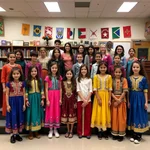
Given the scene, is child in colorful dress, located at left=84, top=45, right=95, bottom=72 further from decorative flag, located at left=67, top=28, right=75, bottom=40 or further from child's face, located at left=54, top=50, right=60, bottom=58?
decorative flag, located at left=67, top=28, right=75, bottom=40

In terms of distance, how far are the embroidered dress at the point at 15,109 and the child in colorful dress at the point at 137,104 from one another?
160cm

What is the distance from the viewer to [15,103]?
2695 millimetres

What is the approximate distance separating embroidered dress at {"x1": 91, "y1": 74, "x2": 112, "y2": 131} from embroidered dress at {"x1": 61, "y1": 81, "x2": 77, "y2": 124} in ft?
1.02

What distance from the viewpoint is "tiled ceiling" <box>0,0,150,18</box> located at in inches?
200

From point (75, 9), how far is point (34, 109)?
156 inches

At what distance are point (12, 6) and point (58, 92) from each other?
3761 mm

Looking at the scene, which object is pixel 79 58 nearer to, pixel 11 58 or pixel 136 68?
pixel 136 68

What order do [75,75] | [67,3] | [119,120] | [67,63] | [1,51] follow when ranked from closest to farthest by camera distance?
[119,120], [75,75], [67,63], [67,3], [1,51]

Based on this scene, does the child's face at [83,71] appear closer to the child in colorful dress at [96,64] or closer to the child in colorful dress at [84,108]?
the child in colorful dress at [84,108]

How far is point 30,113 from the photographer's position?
109 inches

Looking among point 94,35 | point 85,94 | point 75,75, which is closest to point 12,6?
point 94,35

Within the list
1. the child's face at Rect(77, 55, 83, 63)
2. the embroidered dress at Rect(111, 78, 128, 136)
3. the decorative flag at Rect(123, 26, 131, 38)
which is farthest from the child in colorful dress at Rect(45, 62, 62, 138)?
the decorative flag at Rect(123, 26, 131, 38)

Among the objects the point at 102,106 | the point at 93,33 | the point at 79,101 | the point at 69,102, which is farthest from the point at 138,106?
the point at 93,33

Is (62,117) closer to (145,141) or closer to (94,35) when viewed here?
(145,141)
